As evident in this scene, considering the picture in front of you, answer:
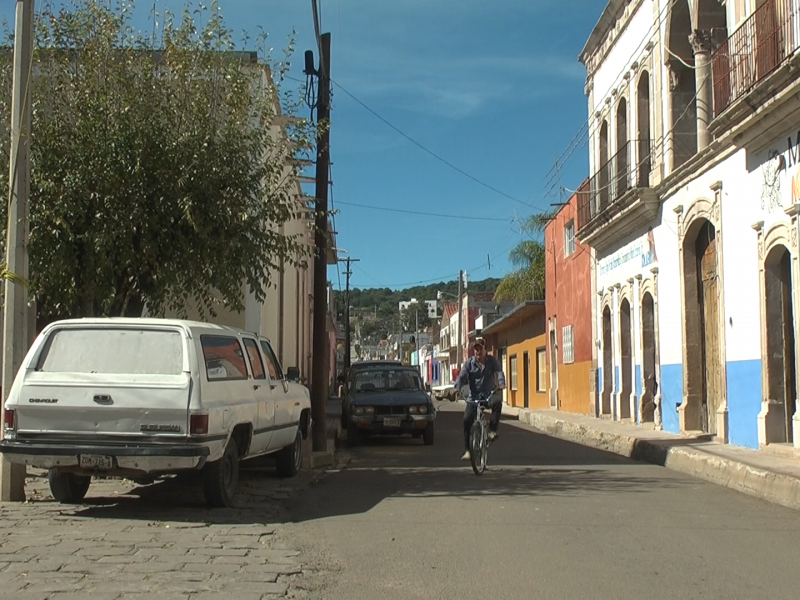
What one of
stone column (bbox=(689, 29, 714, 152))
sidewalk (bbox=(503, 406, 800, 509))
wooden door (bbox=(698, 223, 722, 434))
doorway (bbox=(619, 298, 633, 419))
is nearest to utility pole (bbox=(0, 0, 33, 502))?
sidewalk (bbox=(503, 406, 800, 509))

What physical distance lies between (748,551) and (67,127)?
8.51 meters

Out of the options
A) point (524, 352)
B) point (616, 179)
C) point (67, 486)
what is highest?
point (616, 179)

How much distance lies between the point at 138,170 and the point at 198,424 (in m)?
3.67

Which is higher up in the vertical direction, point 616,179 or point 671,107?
point 671,107

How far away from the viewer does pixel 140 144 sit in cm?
1035

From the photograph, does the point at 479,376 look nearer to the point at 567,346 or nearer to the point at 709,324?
the point at 709,324

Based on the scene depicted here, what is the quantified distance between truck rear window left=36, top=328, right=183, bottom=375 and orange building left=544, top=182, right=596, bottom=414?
18.1 m

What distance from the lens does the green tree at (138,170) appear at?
10.2 meters

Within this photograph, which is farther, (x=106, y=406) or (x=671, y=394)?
(x=671, y=394)

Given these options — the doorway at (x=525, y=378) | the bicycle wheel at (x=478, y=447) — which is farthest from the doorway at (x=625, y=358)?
the doorway at (x=525, y=378)

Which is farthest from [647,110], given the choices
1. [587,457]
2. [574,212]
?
[587,457]

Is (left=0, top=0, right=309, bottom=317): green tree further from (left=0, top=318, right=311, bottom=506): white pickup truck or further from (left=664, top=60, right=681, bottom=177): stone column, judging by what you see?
(left=664, top=60, right=681, bottom=177): stone column

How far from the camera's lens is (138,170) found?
10219 mm

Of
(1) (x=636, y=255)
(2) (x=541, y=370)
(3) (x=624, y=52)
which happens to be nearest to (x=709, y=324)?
(1) (x=636, y=255)
